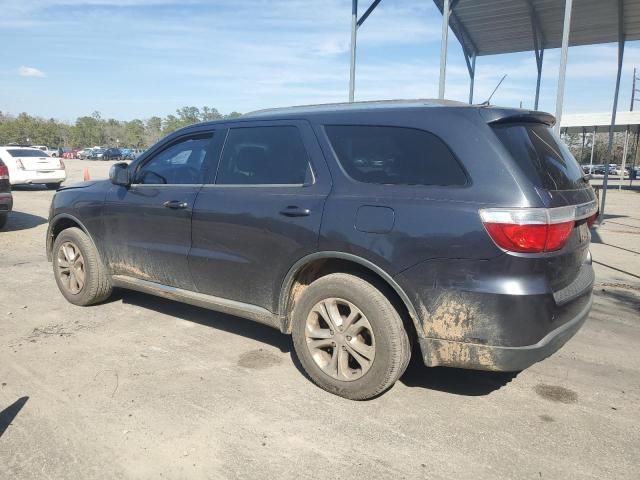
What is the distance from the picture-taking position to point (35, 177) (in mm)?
16875

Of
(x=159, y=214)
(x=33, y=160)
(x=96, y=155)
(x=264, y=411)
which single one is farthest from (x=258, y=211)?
(x=96, y=155)

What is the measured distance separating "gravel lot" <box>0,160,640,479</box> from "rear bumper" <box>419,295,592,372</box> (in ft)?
1.26

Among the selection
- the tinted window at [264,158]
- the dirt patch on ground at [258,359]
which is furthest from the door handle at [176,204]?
the dirt patch on ground at [258,359]

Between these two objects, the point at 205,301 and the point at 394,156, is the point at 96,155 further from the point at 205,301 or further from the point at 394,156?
the point at 394,156

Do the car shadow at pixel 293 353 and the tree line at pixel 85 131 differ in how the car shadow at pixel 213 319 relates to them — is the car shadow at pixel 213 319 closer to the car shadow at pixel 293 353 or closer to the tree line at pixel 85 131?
the car shadow at pixel 293 353

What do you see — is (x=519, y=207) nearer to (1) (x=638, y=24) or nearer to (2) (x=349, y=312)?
(2) (x=349, y=312)

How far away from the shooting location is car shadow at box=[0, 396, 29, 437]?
2867 mm

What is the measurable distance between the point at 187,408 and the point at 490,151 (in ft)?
7.46

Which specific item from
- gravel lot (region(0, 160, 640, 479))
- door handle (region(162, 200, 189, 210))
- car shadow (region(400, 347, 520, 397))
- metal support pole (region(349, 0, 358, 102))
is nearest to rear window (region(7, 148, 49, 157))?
metal support pole (region(349, 0, 358, 102))

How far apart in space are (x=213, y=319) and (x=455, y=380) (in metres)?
2.23

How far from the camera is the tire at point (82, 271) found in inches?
190

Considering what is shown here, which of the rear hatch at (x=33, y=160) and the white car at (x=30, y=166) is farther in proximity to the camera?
the rear hatch at (x=33, y=160)

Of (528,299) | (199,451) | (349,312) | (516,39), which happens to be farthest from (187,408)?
(516,39)

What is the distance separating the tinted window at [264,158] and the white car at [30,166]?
15.5m
